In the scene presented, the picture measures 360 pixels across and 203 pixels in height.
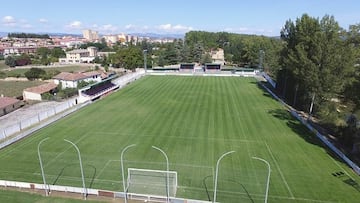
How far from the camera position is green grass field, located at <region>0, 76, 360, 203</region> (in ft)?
56.9

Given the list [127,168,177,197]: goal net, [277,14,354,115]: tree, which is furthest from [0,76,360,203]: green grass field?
[277,14,354,115]: tree

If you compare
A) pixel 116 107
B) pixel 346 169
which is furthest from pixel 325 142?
Result: pixel 116 107

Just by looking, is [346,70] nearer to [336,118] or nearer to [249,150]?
[336,118]

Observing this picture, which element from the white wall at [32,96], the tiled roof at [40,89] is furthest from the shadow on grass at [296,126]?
the tiled roof at [40,89]

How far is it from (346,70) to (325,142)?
26.5ft

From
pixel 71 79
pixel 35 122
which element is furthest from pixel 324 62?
pixel 71 79

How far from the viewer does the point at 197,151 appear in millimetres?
22359

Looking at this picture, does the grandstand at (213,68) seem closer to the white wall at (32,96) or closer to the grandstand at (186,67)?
the grandstand at (186,67)

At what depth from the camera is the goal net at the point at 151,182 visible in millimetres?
16422

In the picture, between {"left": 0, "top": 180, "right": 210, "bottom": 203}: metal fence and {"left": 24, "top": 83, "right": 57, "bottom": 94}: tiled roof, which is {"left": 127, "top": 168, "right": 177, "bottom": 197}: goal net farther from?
{"left": 24, "top": 83, "right": 57, "bottom": 94}: tiled roof

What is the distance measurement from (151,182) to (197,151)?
249 inches

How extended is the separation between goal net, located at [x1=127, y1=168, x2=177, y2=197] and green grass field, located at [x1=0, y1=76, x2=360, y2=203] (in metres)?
0.68

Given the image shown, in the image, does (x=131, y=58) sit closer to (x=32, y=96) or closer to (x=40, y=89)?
(x=40, y=89)

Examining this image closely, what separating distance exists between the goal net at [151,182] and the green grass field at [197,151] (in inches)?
26.9
